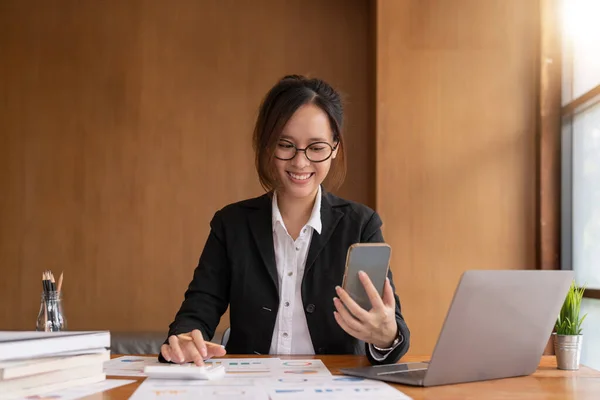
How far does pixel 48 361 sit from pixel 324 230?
0.98m

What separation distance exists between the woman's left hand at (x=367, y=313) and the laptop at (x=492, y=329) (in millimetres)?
84

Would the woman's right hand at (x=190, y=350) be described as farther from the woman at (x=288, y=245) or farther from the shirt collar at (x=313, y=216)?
the shirt collar at (x=313, y=216)

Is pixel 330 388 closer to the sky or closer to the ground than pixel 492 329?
closer to the ground

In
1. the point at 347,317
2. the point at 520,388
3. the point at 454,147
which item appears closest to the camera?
the point at 520,388

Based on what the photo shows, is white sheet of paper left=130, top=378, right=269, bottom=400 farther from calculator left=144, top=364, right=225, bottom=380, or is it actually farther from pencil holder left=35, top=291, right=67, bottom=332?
pencil holder left=35, top=291, right=67, bottom=332

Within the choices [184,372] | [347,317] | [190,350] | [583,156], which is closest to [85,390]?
[184,372]

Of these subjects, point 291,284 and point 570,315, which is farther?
point 291,284

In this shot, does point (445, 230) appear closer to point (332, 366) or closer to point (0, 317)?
point (332, 366)

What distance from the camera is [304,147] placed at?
197 cm

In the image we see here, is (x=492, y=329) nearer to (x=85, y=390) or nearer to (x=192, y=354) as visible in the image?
(x=192, y=354)

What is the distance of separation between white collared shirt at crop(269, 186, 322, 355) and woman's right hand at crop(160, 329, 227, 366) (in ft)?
1.40

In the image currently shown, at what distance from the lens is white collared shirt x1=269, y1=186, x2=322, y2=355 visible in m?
2.00

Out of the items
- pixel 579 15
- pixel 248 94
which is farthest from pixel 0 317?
pixel 579 15

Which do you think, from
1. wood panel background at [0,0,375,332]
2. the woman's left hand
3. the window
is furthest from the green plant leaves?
wood panel background at [0,0,375,332]
